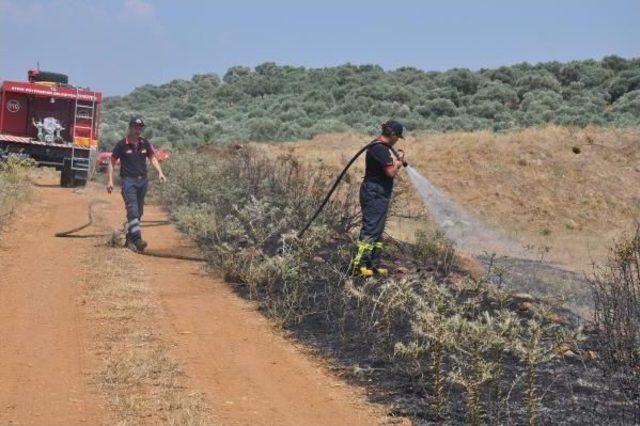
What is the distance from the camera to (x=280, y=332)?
744 centimetres

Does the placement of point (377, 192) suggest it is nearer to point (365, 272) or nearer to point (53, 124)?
point (365, 272)

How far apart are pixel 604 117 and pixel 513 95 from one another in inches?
221

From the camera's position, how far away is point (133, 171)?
1159cm

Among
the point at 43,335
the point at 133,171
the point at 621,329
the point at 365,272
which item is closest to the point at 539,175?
the point at 133,171

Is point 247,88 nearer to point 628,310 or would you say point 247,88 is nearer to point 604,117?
point 604,117

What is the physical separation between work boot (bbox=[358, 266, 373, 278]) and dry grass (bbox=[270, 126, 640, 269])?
1297 cm

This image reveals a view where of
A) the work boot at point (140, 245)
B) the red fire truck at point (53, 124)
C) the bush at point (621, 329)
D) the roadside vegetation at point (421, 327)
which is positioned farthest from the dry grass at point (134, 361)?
the red fire truck at point (53, 124)

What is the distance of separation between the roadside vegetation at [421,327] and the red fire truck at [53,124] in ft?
36.7

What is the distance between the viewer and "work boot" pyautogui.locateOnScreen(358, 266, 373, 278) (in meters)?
8.66

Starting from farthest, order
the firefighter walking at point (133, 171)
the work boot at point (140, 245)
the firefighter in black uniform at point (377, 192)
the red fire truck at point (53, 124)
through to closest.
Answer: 1. the red fire truck at point (53, 124)
2. the firefighter walking at point (133, 171)
3. the work boot at point (140, 245)
4. the firefighter in black uniform at point (377, 192)

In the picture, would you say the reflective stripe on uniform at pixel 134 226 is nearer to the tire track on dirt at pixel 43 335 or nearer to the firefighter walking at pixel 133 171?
the firefighter walking at pixel 133 171

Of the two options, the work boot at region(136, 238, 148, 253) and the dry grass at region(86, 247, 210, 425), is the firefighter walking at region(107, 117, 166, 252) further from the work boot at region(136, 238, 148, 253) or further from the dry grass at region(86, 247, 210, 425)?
the dry grass at region(86, 247, 210, 425)

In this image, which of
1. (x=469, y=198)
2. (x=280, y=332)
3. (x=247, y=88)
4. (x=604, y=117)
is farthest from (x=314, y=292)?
(x=247, y=88)

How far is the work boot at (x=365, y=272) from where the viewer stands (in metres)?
8.66
